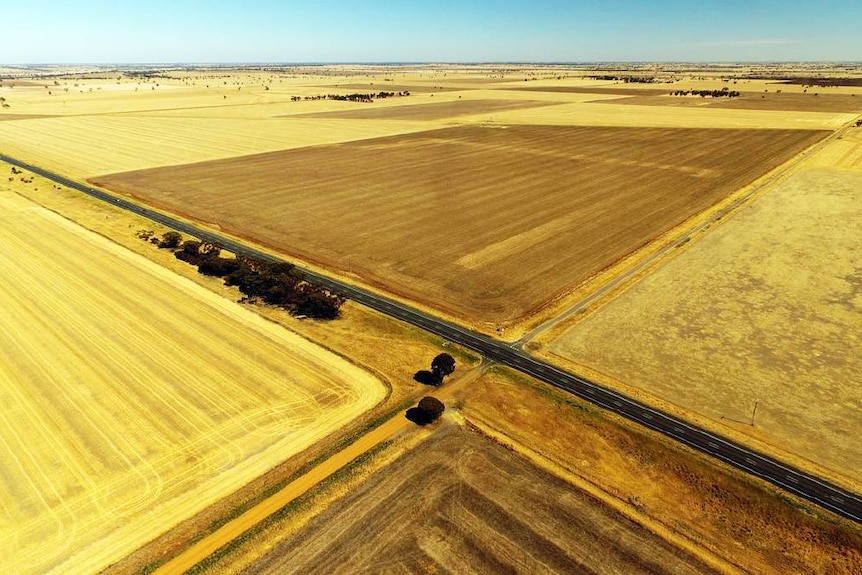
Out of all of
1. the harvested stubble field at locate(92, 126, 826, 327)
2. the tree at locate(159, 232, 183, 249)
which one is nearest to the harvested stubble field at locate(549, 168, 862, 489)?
the harvested stubble field at locate(92, 126, 826, 327)

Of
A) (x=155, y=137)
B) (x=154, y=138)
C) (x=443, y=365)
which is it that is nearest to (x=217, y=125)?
(x=155, y=137)

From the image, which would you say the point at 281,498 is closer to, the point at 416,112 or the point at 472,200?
the point at 472,200

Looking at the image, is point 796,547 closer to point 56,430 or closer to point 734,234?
point 56,430

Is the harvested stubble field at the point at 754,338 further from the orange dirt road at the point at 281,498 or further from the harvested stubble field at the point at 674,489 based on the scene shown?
the orange dirt road at the point at 281,498

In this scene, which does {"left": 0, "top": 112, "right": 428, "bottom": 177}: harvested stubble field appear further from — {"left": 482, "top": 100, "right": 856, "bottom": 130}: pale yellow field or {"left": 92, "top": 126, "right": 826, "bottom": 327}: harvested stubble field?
{"left": 482, "top": 100, "right": 856, "bottom": 130}: pale yellow field

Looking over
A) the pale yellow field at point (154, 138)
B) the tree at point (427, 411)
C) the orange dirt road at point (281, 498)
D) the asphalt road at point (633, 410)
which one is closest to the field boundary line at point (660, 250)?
the asphalt road at point (633, 410)

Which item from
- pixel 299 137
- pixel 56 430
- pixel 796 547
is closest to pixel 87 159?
pixel 299 137
